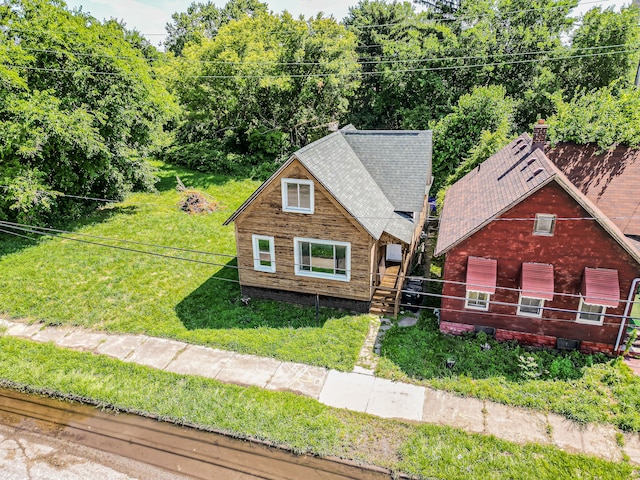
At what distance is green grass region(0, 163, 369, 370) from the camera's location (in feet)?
56.3

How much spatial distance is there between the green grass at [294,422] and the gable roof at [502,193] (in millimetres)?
6837

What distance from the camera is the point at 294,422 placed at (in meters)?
13.3

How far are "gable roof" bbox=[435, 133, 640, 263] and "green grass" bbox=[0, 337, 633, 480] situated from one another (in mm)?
6837

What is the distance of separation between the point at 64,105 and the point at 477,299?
87.3 ft

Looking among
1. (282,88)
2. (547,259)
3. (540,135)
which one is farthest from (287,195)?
(282,88)

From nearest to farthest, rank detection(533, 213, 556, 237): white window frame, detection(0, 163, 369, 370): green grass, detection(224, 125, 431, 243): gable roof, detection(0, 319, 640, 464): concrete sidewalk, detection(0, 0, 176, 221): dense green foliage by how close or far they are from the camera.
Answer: detection(0, 319, 640, 464): concrete sidewalk, detection(533, 213, 556, 237): white window frame, detection(0, 163, 369, 370): green grass, detection(224, 125, 431, 243): gable roof, detection(0, 0, 176, 221): dense green foliage

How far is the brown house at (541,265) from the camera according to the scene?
14703mm

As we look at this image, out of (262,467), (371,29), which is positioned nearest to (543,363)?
(262,467)

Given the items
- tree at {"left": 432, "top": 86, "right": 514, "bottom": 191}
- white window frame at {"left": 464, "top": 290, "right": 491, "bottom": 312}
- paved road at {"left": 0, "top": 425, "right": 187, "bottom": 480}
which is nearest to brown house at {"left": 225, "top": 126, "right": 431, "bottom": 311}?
white window frame at {"left": 464, "top": 290, "right": 491, "bottom": 312}

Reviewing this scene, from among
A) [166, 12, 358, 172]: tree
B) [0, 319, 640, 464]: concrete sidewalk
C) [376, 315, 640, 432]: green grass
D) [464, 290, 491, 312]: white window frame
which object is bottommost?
[0, 319, 640, 464]: concrete sidewalk

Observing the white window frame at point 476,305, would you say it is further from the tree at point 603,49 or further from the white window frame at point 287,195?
the tree at point 603,49

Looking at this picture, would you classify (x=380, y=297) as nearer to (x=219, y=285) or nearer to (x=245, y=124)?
(x=219, y=285)

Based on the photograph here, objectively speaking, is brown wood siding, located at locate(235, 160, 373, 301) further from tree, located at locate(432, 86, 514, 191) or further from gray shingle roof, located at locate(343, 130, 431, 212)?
tree, located at locate(432, 86, 514, 191)

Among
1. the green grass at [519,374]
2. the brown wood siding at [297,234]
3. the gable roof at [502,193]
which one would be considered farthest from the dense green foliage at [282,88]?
the brown wood siding at [297,234]
